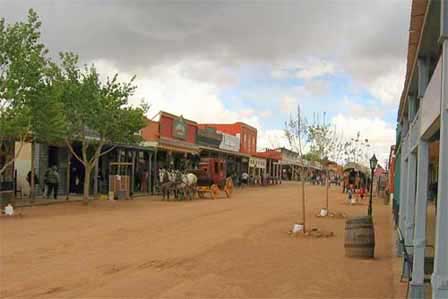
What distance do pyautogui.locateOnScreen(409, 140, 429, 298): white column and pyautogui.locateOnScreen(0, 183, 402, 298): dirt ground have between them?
1301mm

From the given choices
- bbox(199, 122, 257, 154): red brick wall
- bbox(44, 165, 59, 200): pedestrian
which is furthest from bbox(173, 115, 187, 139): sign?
bbox(199, 122, 257, 154): red brick wall

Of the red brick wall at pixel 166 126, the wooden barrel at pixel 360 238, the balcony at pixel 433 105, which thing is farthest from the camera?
the red brick wall at pixel 166 126

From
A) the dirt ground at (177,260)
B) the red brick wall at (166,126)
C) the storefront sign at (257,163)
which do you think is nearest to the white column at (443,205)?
the dirt ground at (177,260)

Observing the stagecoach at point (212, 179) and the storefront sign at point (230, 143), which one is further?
the storefront sign at point (230, 143)

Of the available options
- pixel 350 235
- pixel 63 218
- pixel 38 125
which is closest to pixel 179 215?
pixel 63 218

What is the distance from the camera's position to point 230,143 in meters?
62.5

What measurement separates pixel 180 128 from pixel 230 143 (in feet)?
58.0

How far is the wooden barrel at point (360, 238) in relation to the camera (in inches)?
527

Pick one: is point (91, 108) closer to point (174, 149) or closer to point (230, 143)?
point (174, 149)

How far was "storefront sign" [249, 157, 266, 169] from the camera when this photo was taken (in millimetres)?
70294

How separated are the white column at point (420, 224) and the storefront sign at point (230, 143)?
49508 mm

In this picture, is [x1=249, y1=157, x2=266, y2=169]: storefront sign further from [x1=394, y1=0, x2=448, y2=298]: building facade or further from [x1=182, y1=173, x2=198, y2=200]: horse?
[x1=394, y1=0, x2=448, y2=298]: building facade

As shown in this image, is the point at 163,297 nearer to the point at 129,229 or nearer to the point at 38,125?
the point at 129,229

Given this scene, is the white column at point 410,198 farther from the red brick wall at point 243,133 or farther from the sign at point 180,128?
the red brick wall at point 243,133
